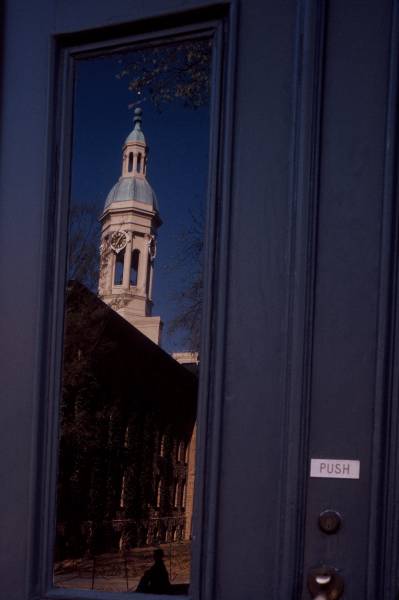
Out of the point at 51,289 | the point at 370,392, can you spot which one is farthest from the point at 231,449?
the point at 51,289

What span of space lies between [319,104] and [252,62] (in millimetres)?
279

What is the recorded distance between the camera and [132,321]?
2.45m

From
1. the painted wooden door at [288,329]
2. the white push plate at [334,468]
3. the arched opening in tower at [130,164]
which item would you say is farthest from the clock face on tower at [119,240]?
the white push plate at [334,468]

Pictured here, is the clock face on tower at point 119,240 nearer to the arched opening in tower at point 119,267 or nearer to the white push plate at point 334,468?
the arched opening in tower at point 119,267

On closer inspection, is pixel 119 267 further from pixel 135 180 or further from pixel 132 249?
pixel 135 180

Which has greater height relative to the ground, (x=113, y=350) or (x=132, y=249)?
(x=132, y=249)

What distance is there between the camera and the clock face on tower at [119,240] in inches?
97.3

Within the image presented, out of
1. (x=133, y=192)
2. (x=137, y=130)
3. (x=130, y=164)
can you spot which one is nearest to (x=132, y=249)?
(x=133, y=192)

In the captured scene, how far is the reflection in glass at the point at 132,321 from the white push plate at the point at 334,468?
1.39 feet

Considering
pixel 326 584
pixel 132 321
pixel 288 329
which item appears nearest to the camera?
pixel 326 584

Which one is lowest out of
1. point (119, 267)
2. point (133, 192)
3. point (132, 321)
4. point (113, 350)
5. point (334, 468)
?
point (334, 468)

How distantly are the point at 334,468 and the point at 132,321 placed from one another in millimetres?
886

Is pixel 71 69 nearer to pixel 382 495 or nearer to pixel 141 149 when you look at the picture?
pixel 141 149

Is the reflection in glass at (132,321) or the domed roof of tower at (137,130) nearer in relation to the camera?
the reflection in glass at (132,321)
